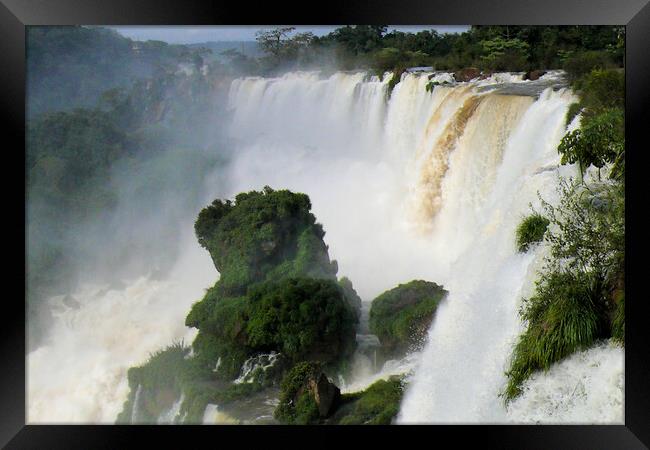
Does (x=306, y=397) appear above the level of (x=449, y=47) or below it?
below

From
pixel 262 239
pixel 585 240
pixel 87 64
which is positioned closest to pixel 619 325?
pixel 585 240

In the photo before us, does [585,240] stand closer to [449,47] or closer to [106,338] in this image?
[449,47]

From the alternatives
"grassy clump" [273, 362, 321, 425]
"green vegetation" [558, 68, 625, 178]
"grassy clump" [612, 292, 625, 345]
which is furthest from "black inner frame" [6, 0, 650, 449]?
"grassy clump" [273, 362, 321, 425]

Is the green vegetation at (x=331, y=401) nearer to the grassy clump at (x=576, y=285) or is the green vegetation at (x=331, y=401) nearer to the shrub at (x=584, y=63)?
the grassy clump at (x=576, y=285)

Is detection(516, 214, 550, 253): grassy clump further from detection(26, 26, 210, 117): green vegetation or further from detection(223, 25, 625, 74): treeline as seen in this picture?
detection(26, 26, 210, 117): green vegetation

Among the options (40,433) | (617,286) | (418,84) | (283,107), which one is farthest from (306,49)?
(40,433)

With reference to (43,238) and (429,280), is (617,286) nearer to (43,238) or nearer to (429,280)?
(429,280)

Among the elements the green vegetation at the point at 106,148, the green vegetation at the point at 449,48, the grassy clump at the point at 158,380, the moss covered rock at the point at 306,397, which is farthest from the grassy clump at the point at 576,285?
the green vegetation at the point at 106,148
